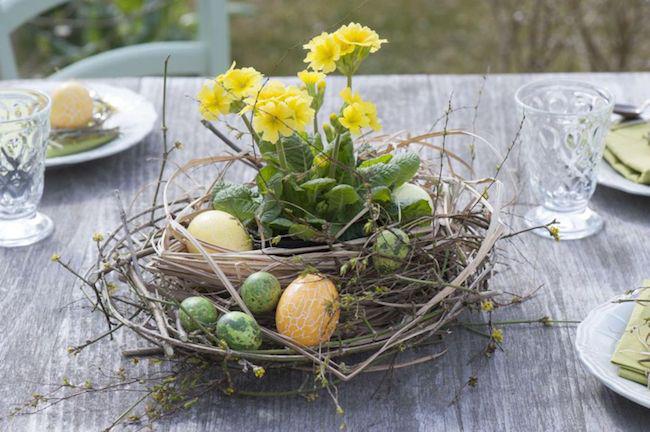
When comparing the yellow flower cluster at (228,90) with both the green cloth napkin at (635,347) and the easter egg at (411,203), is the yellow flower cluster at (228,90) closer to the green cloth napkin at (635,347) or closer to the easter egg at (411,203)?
the easter egg at (411,203)

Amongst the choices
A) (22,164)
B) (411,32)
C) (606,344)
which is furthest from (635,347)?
(411,32)

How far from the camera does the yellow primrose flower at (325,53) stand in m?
0.91

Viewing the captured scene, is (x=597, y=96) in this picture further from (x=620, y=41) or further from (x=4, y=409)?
(x=620, y=41)

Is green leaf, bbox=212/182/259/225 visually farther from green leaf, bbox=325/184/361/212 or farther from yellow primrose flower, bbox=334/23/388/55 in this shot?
yellow primrose flower, bbox=334/23/388/55

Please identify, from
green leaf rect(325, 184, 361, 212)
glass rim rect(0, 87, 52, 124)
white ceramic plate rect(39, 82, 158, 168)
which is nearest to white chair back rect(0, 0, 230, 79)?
white ceramic plate rect(39, 82, 158, 168)

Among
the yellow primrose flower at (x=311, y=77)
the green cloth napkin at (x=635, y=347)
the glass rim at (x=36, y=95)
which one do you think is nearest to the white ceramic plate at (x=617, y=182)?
the green cloth napkin at (x=635, y=347)

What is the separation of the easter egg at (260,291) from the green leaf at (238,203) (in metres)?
0.11

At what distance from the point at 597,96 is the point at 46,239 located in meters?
0.78

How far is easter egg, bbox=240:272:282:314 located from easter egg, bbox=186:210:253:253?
3.2 inches

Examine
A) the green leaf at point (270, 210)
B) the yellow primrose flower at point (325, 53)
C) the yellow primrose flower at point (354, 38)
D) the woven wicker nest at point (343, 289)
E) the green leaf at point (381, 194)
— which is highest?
the yellow primrose flower at point (354, 38)

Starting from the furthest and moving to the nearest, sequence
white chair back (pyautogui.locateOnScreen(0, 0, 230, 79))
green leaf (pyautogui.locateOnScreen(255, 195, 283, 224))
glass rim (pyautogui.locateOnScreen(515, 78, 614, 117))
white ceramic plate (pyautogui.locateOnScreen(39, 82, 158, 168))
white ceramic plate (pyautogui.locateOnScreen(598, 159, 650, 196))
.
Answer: white chair back (pyautogui.locateOnScreen(0, 0, 230, 79)) → white ceramic plate (pyautogui.locateOnScreen(39, 82, 158, 168)) → white ceramic plate (pyautogui.locateOnScreen(598, 159, 650, 196)) → glass rim (pyautogui.locateOnScreen(515, 78, 614, 117)) → green leaf (pyautogui.locateOnScreen(255, 195, 283, 224))

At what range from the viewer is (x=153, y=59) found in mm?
2141

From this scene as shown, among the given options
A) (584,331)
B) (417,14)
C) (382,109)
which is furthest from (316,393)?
(417,14)

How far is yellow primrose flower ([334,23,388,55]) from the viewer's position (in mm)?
908
